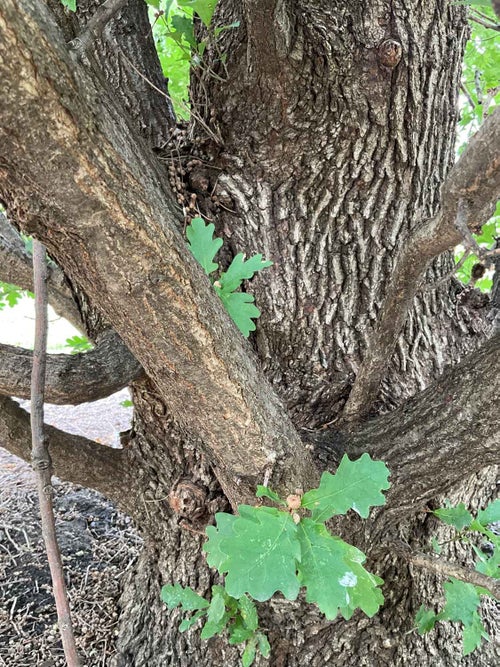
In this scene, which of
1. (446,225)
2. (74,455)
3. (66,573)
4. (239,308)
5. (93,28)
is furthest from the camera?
(66,573)

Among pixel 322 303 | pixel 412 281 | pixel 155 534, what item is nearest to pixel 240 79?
pixel 322 303

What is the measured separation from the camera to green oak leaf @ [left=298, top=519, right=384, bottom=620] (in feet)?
3.38

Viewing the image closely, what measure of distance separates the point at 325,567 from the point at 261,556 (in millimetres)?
128

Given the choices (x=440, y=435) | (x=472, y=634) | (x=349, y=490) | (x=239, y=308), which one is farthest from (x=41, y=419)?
(x=472, y=634)

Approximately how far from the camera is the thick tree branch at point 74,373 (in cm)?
156

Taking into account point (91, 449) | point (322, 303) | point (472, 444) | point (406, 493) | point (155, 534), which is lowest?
point (155, 534)

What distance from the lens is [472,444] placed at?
1.44 metres

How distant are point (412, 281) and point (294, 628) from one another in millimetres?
1171

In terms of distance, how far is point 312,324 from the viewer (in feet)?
6.22

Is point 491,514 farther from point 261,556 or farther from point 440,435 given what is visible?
point 261,556

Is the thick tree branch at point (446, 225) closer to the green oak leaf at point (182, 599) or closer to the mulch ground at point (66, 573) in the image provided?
the green oak leaf at point (182, 599)

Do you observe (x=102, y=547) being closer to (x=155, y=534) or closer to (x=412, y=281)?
(x=155, y=534)

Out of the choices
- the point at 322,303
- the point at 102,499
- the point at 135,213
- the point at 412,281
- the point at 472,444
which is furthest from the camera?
the point at 102,499

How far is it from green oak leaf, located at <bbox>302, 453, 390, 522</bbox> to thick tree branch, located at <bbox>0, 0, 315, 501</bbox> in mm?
218
